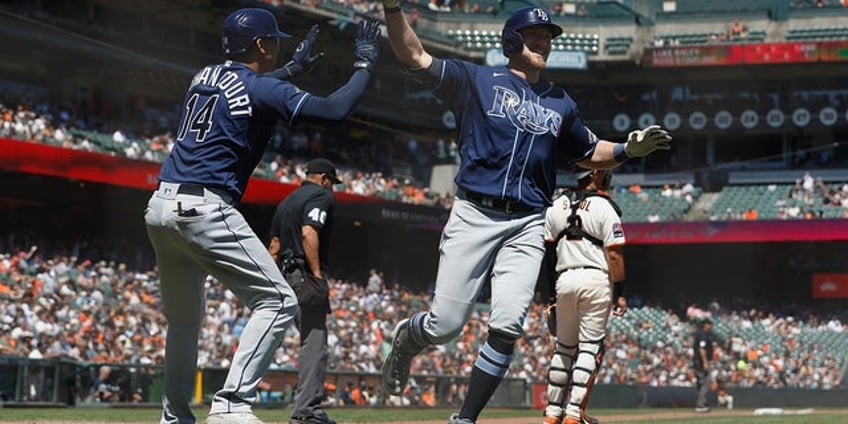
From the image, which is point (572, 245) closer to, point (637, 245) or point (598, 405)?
point (598, 405)

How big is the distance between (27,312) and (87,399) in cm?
505

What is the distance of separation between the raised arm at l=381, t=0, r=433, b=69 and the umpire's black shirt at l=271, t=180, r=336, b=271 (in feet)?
7.09

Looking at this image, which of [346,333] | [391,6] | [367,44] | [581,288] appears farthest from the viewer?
[346,333]

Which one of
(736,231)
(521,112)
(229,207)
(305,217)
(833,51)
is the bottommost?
(229,207)

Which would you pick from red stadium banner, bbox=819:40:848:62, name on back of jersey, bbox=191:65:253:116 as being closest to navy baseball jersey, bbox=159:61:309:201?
name on back of jersey, bbox=191:65:253:116

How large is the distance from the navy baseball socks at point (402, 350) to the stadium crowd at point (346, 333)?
960cm

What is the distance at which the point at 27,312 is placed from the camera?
21531mm

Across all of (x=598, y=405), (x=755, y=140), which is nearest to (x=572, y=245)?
(x=598, y=405)

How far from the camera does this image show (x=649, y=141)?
786 centimetres

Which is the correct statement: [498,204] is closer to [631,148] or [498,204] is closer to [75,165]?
[631,148]

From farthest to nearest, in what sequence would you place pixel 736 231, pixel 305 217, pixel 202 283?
pixel 736 231
pixel 305 217
pixel 202 283

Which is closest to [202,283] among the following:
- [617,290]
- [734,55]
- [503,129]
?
[503,129]

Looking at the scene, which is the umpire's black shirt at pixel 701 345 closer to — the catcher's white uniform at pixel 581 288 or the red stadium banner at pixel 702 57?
the catcher's white uniform at pixel 581 288

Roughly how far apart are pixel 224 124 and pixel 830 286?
39833 mm
